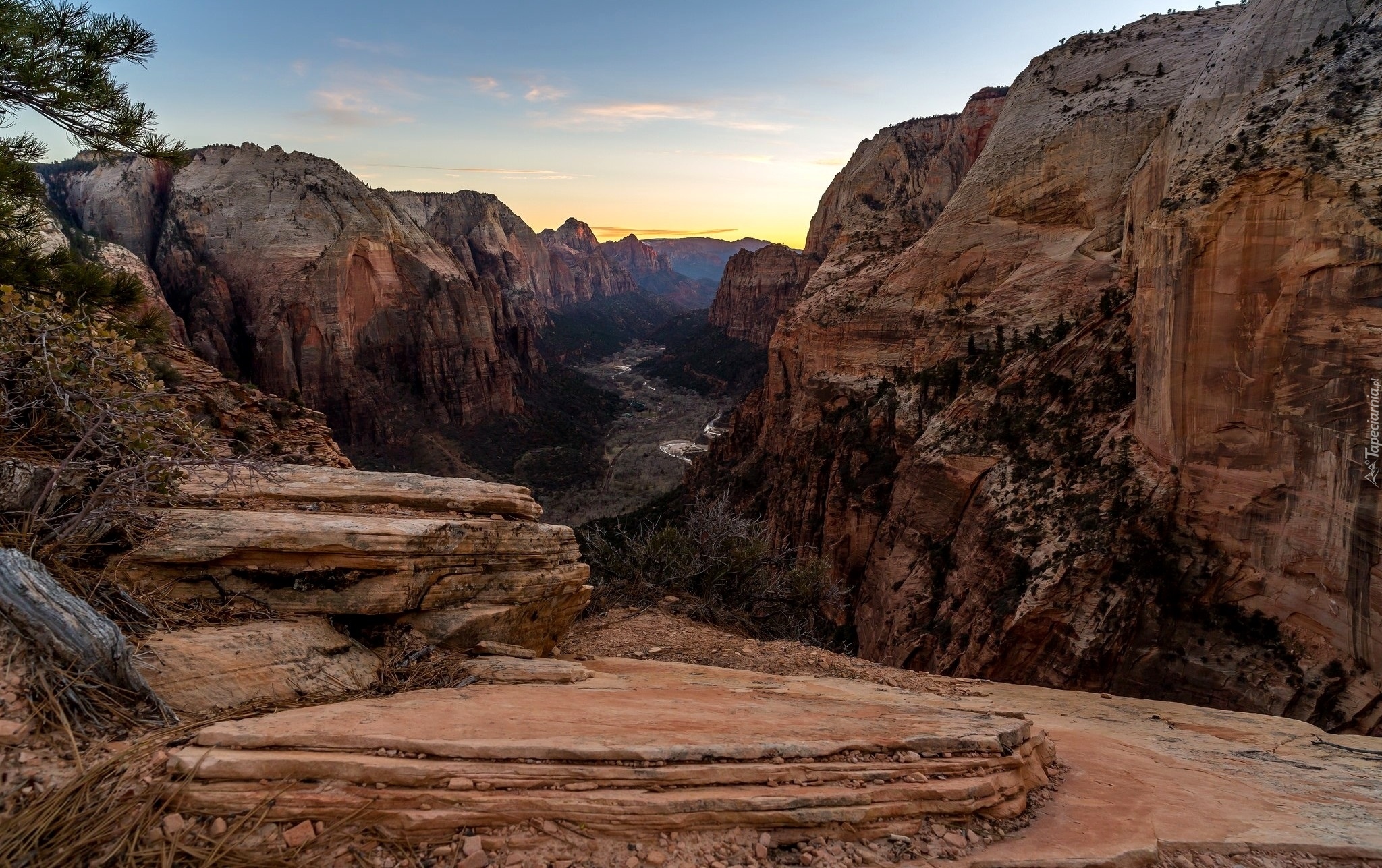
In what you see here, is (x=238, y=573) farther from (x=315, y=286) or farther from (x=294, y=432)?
(x=315, y=286)

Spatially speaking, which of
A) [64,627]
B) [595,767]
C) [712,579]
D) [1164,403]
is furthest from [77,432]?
[1164,403]

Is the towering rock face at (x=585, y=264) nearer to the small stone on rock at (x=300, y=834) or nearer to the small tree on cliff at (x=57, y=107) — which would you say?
the small tree on cliff at (x=57, y=107)

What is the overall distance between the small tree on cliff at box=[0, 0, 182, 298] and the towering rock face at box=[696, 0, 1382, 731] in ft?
50.5

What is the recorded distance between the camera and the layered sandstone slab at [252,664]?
3.99 m

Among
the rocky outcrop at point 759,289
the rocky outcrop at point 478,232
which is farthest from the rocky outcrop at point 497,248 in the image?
the rocky outcrop at point 759,289

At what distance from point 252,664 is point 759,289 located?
89812mm

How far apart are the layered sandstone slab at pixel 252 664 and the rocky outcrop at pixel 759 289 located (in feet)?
251

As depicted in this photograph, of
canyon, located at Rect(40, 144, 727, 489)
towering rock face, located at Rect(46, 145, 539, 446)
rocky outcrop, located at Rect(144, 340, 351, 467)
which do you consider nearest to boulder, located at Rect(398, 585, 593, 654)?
rocky outcrop, located at Rect(144, 340, 351, 467)

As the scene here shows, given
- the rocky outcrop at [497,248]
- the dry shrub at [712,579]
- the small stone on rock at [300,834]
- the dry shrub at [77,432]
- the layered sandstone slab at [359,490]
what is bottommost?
the dry shrub at [712,579]

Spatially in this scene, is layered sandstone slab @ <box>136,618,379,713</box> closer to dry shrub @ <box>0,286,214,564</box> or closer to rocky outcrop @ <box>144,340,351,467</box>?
dry shrub @ <box>0,286,214,564</box>

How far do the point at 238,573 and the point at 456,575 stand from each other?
181 cm

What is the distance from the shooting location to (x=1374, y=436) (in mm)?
9602

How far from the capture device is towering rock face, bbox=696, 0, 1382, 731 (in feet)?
33.9

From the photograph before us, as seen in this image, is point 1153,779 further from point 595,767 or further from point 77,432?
point 77,432
